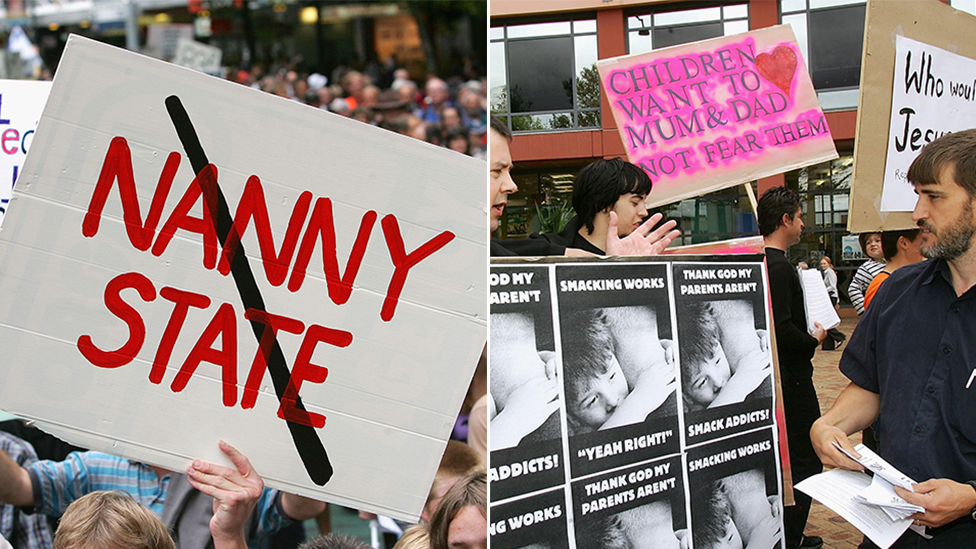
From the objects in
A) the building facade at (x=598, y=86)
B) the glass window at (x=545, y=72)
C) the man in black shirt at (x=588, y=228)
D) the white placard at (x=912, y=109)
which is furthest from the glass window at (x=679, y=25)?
the man in black shirt at (x=588, y=228)

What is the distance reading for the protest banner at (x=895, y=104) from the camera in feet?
9.21

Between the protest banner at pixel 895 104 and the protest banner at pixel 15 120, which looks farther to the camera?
the protest banner at pixel 895 104

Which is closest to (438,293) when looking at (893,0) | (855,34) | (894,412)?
(894,412)

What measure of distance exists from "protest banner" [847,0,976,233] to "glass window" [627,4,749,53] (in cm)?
463

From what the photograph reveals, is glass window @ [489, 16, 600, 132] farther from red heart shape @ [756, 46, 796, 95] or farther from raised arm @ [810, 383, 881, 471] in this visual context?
raised arm @ [810, 383, 881, 471]

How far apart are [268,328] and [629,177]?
1.22 m

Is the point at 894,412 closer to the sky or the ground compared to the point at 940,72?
closer to the ground

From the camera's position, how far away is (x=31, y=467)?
210 cm

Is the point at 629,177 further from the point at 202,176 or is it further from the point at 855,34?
the point at 855,34

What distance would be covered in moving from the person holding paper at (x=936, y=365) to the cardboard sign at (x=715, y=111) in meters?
0.92

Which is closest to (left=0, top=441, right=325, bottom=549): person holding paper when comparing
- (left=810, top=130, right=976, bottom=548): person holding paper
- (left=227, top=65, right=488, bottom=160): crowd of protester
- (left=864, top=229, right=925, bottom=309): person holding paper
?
(left=810, top=130, right=976, bottom=548): person holding paper

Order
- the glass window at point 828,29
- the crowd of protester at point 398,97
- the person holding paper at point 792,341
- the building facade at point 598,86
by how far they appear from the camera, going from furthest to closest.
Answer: the glass window at point 828,29 → the crowd of protester at point 398,97 → the building facade at point 598,86 → the person holding paper at point 792,341

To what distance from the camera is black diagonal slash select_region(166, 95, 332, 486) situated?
151cm

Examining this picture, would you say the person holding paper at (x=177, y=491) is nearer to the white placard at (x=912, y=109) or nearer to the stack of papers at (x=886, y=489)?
the stack of papers at (x=886, y=489)
